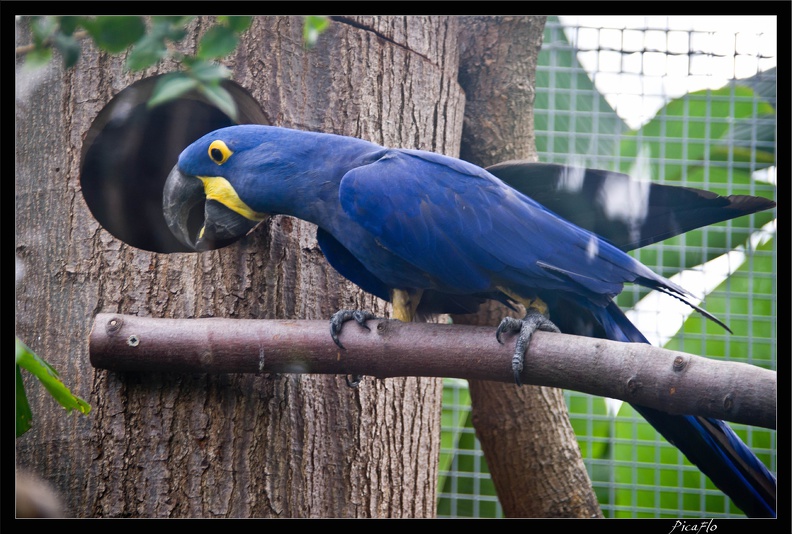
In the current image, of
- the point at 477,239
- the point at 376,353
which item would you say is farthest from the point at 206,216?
the point at 477,239

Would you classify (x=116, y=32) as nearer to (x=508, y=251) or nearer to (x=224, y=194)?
(x=224, y=194)

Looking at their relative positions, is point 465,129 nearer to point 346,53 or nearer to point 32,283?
point 346,53

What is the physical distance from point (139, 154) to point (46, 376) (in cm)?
70

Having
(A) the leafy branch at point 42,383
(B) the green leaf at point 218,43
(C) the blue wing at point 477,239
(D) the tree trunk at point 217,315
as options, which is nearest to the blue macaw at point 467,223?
(C) the blue wing at point 477,239

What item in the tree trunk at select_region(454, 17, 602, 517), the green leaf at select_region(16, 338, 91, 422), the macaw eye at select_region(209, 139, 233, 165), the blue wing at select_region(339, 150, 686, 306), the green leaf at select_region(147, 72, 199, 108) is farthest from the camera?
the tree trunk at select_region(454, 17, 602, 517)

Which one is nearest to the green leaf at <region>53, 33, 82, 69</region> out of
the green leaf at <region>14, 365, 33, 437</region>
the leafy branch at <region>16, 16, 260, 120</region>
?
the leafy branch at <region>16, 16, 260, 120</region>

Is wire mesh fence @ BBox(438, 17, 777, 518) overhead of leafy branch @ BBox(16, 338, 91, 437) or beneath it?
overhead

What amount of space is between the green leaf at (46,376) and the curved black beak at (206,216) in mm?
399

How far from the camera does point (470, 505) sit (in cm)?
198

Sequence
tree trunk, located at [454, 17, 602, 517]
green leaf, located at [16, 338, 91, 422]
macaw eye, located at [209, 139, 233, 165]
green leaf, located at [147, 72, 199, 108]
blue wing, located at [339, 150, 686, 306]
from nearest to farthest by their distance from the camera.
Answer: green leaf, located at [147, 72, 199, 108] → green leaf, located at [16, 338, 91, 422] → blue wing, located at [339, 150, 686, 306] → macaw eye, located at [209, 139, 233, 165] → tree trunk, located at [454, 17, 602, 517]

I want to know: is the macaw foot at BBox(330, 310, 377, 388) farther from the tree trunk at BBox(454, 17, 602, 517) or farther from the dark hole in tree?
the tree trunk at BBox(454, 17, 602, 517)

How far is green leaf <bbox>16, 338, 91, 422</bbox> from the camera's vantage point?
960 mm

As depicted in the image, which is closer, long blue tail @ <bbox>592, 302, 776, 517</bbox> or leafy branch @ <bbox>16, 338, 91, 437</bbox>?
leafy branch @ <bbox>16, 338, 91, 437</bbox>

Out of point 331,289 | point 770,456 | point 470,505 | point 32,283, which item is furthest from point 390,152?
point 470,505
